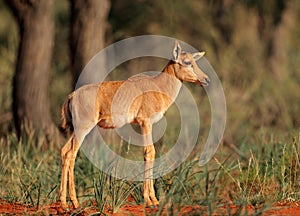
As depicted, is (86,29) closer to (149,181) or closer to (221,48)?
(149,181)

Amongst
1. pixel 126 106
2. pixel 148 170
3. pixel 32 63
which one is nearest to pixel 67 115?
pixel 126 106

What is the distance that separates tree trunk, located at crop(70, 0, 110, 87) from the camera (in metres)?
10.1

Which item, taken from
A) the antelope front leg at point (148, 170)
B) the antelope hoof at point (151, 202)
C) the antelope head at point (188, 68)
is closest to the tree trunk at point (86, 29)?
the antelope head at point (188, 68)

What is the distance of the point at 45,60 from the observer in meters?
10.0

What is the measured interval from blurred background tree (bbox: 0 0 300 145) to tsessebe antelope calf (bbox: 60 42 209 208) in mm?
4164

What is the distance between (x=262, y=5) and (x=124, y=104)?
9988 mm

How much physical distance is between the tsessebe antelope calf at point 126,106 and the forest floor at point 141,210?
152 mm

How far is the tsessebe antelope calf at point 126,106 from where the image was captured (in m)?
5.82

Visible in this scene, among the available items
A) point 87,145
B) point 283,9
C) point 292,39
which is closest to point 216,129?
point 87,145

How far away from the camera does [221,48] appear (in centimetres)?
1602

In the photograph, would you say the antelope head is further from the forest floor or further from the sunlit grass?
the forest floor

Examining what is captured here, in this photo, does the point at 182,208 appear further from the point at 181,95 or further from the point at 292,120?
the point at 292,120

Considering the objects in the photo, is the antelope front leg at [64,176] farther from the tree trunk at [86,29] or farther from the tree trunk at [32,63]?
the tree trunk at [86,29]

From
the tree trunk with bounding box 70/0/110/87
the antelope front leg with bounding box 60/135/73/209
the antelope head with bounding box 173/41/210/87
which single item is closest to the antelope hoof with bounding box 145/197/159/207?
the antelope front leg with bounding box 60/135/73/209
